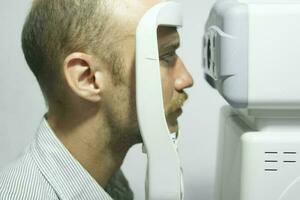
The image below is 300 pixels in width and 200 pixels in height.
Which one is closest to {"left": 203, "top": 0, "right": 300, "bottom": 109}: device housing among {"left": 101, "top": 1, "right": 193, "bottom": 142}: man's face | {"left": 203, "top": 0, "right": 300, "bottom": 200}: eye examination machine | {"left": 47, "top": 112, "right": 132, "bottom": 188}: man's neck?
{"left": 203, "top": 0, "right": 300, "bottom": 200}: eye examination machine

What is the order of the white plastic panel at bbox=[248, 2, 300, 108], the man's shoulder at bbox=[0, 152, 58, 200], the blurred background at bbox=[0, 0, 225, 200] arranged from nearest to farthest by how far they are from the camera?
the white plastic panel at bbox=[248, 2, 300, 108], the man's shoulder at bbox=[0, 152, 58, 200], the blurred background at bbox=[0, 0, 225, 200]

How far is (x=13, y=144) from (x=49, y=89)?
46cm

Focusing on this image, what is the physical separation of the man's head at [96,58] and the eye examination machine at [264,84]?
16 centimetres

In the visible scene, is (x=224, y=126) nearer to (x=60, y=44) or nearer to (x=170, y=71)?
(x=170, y=71)

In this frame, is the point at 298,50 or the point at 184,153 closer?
the point at 298,50

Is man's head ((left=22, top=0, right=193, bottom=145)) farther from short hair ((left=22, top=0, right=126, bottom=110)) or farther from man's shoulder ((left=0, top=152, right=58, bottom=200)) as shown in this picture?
man's shoulder ((left=0, top=152, right=58, bottom=200))

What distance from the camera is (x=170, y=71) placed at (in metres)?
0.74

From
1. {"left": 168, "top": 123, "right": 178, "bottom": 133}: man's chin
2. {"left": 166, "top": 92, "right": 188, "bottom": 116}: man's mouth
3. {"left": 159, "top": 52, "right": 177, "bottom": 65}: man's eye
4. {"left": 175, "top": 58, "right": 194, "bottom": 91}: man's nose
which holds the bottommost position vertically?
{"left": 168, "top": 123, "right": 178, "bottom": 133}: man's chin

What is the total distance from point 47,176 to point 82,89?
17cm

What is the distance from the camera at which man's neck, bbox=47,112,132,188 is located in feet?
2.50

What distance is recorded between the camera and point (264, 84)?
55cm

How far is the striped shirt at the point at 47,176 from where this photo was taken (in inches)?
27.1

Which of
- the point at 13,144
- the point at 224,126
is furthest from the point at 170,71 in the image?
the point at 13,144

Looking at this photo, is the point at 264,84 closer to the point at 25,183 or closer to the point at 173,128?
the point at 173,128
